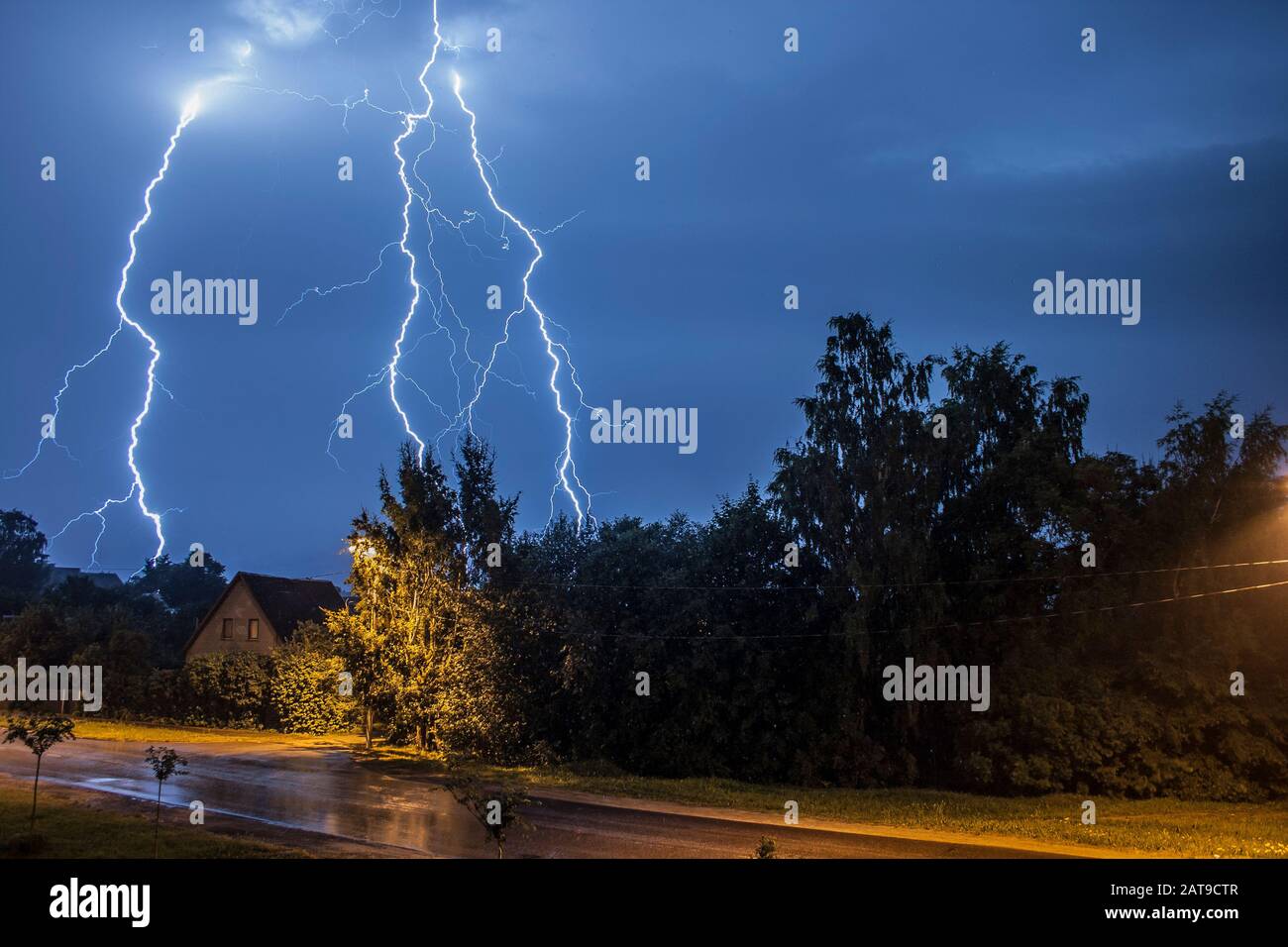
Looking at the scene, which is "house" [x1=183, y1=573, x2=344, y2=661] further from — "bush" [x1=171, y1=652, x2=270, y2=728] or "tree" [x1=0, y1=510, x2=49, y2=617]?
"tree" [x1=0, y1=510, x2=49, y2=617]

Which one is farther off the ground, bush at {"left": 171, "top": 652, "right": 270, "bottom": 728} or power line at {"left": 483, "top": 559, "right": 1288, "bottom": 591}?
power line at {"left": 483, "top": 559, "right": 1288, "bottom": 591}

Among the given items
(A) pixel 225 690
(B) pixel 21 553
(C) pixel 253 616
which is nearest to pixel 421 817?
(A) pixel 225 690

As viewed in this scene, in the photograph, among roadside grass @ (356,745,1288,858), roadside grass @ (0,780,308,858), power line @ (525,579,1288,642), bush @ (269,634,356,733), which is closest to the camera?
roadside grass @ (0,780,308,858)

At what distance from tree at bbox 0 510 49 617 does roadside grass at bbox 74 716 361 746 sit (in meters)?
75.0

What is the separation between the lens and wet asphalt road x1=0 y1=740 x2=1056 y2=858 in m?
14.4

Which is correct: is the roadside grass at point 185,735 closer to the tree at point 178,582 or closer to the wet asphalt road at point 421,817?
the wet asphalt road at point 421,817

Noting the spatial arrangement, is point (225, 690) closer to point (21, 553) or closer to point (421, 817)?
point (421, 817)

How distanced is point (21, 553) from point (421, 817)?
116 m

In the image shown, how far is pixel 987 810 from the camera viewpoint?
19875 millimetres

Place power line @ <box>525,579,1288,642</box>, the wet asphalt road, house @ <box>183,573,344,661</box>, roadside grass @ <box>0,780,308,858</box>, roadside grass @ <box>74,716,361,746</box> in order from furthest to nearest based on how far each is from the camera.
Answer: house @ <box>183,573,344,661</box> → roadside grass @ <box>74,716,361,746</box> → power line @ <box>525,579,1288,642</box> → the wet asphalt road → roadside grass @ <box>0,780,308,858</box>

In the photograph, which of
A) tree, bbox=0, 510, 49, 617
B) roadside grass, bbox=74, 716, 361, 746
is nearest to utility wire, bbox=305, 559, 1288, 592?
roadside grass, bbox=74, 716, 361, 746
